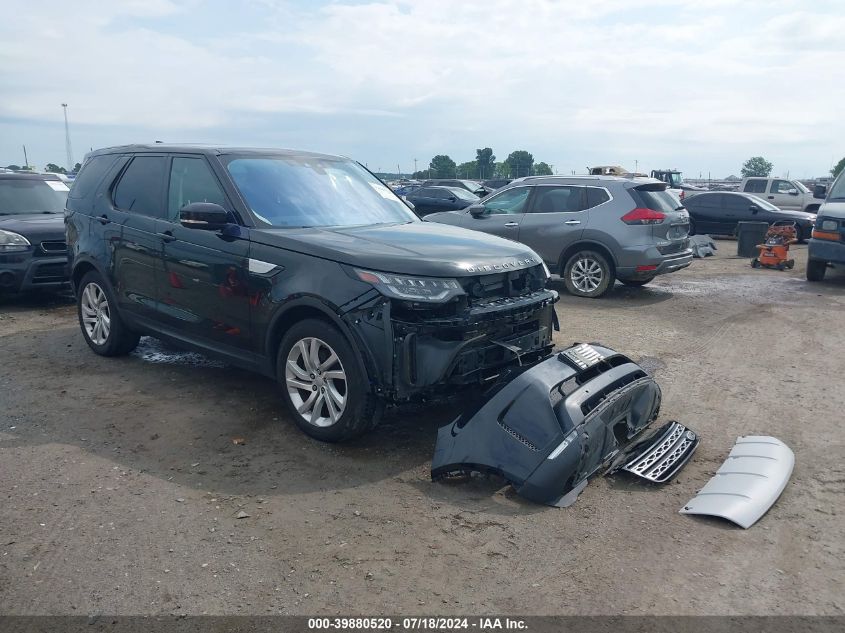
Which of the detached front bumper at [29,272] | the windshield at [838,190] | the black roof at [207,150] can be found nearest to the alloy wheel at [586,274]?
the windshield at [838,190]

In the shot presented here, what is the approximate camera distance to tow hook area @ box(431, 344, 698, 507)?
3.65 m

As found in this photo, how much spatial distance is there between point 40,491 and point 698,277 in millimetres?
11630

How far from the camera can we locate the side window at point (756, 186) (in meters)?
23.5

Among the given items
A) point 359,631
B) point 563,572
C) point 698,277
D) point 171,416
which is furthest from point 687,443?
point 698,277

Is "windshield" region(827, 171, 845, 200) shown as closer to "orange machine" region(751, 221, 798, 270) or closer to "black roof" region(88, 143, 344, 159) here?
"orange machine" region(751, 221, 798, 270)

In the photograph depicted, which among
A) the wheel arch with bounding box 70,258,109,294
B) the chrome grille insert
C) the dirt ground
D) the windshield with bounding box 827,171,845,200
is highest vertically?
the windshield with bounding box 827,171,845,200

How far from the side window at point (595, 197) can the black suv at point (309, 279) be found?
5067 mm

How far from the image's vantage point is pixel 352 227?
16.6 feet

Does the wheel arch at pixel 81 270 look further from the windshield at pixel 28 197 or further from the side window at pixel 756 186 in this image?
the side window at pixel 756 186

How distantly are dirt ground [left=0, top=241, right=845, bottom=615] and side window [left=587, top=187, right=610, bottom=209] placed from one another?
4682 mm

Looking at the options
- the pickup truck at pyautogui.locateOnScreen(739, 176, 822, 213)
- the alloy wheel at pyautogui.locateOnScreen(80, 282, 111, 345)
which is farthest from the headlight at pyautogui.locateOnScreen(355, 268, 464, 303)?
the pickup truck at pyautogui.locateOnScreen(739, 176, 822, 213)

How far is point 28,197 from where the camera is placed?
10.0 m

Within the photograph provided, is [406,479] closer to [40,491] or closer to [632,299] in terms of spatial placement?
[40,491]

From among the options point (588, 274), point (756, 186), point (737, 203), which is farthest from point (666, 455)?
point (756, 186)
